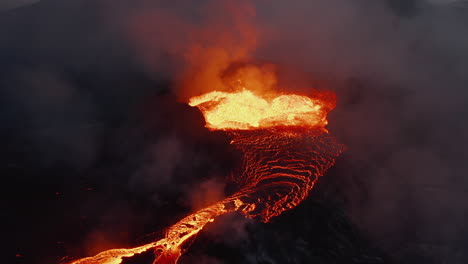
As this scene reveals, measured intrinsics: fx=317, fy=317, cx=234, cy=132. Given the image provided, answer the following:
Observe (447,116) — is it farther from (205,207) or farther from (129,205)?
(129,205)

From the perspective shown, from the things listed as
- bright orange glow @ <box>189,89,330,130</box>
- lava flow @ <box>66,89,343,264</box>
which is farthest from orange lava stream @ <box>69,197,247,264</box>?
bright orange glow @ <box>189,89,330,130</box>

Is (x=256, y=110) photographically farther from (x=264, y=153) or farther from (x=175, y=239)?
(x=175, y=239)

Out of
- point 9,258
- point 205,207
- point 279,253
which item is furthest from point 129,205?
point 279,253

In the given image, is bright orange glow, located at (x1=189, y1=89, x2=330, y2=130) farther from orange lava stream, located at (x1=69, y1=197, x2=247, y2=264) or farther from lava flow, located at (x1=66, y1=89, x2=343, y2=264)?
orange lava stream, located at (x1=69, y1=197, x2=247, y2=264)

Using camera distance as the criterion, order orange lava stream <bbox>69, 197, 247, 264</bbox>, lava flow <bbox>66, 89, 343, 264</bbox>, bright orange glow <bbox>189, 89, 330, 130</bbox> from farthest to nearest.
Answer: bright orange glow <bbox>189, 89, 330, 130</bbox> → lava flow <bbox>66, 89, 343, 264</bbox> → orange lava stream <bbox>69, 197, 247, 264</bbox>

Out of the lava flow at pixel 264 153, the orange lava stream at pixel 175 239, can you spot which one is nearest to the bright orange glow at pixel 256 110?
the lava flow at pixel 264 153

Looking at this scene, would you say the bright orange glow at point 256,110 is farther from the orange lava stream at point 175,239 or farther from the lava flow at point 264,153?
the orange lava stream at point 175,239

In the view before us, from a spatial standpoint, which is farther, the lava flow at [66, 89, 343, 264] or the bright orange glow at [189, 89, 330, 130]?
the bright orange glow at [189, 89, 330, 130]

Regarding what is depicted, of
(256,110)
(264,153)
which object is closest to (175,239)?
(264,153)
